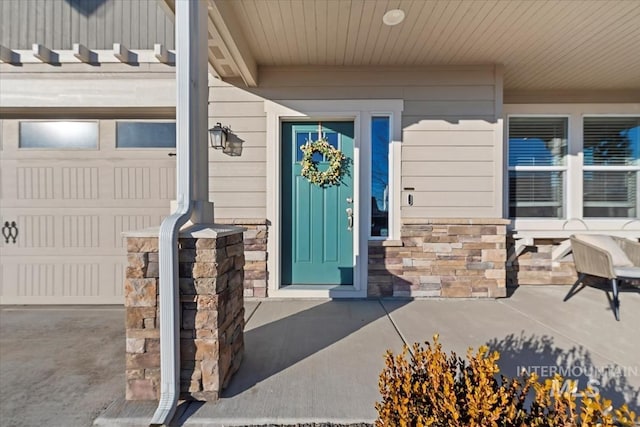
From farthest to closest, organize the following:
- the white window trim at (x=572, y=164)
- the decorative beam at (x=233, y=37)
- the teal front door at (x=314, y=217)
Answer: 1. the white window trim at (x=572, y=164)
2. the teal front door at (x=314, y=217)
3. the decorative beam at (x=233, y=37)

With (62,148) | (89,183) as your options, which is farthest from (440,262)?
(62,148)

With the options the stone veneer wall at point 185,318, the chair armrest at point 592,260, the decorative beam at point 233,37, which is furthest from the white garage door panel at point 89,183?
the chair armrest at point 592,260

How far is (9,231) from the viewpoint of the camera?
3.16 meters

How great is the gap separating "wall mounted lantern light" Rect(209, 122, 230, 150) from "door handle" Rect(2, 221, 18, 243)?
2.34 m

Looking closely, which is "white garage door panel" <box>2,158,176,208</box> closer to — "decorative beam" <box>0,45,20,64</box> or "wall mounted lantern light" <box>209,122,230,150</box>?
"wall mounted lantern light" <box>209,122,230,150</box>

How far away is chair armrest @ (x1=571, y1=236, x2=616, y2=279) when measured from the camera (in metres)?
2.74

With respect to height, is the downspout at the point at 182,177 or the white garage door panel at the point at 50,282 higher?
the downspout at the point at 182,177

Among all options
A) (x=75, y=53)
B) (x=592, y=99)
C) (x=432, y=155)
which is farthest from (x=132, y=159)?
(x=592, y=99)

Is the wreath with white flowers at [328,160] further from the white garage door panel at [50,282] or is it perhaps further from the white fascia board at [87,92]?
the white garage door panel at [50,282]

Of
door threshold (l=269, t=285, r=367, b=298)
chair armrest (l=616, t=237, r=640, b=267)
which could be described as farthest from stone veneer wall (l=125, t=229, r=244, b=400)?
chair armrest (l=616, t=237, r=640, b=267)

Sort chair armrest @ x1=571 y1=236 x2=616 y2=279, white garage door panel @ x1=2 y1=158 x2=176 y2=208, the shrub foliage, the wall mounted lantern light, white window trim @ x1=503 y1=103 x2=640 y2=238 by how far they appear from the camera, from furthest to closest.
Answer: white window trim @ x1=503 y1=103 x2=640 y2=238
white garage door panel @ x1=2 y1=158 x2=176 y2=208
the wall mounted lantern light
chair armrest @ x1=571 y1=236 x2=616 y2=279
the shrub foliage

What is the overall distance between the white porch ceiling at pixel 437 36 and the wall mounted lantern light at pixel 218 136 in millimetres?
571

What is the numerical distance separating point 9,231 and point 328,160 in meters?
3.55

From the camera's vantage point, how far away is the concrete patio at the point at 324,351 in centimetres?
148
